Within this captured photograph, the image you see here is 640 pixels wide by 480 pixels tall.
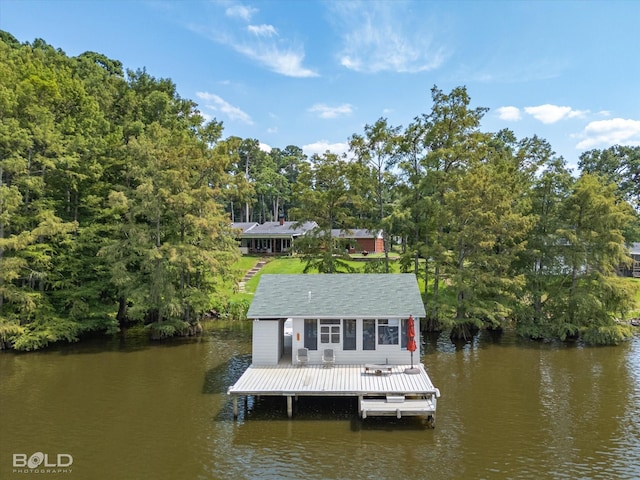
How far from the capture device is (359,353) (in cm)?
1912

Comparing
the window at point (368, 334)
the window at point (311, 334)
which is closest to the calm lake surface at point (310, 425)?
the window at point (311, 334)

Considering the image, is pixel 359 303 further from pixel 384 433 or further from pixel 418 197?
pixel 418 197

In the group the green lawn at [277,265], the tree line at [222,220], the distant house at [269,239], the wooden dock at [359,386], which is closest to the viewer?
the wooden dock at [359,386]

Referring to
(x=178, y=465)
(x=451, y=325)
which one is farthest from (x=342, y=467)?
(x=451, y=325)

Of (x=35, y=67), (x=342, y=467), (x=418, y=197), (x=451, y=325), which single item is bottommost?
(x=342, y=467)

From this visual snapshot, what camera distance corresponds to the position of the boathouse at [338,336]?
56.7ft

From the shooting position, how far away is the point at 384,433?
578 inches

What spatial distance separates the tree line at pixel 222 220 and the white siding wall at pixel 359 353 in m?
8.80

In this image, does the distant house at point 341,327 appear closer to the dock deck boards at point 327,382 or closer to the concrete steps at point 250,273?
the dock deck boards at point 327,382

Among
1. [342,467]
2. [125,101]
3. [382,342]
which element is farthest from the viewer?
[125,101]

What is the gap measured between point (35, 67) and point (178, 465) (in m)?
27.5

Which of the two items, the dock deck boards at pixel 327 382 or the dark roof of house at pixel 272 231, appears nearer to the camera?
the dock deck boards at pixel 327 382

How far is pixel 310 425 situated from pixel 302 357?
3946mm

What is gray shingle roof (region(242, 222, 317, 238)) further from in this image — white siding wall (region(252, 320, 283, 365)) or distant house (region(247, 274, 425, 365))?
white siding wall (region(252, 320, 283, 365))
